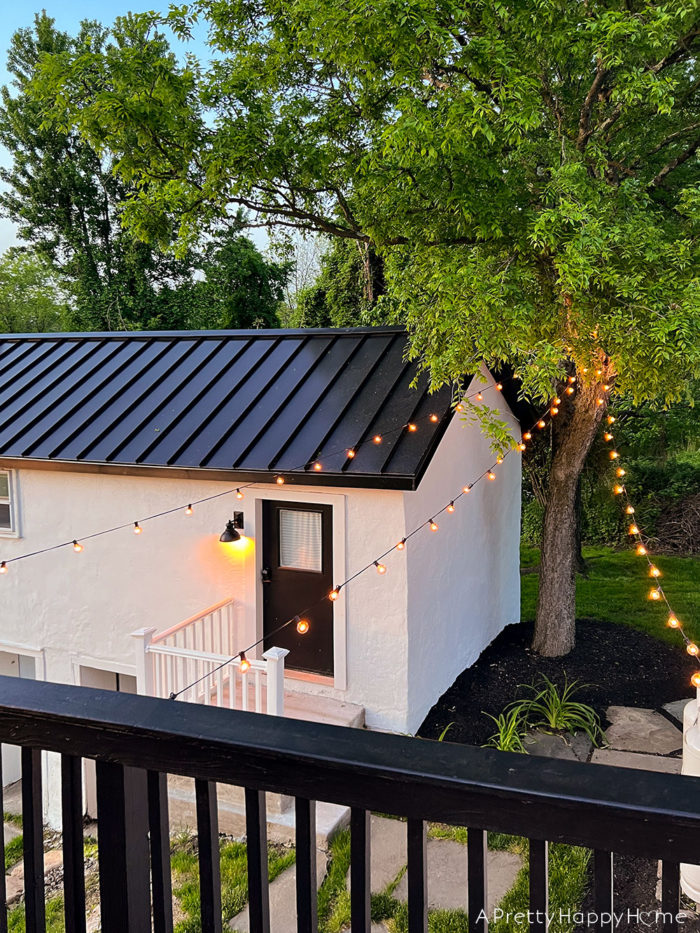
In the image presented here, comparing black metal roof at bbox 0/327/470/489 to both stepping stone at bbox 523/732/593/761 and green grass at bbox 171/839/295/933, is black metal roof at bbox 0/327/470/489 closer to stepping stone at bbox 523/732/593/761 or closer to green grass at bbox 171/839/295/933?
stepping stone at bbox 523/732/593/761

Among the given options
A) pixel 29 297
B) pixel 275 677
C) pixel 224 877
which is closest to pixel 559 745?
pixel 275 677

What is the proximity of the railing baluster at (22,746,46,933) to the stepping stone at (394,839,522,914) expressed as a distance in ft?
10.4

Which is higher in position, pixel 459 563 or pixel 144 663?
pixel 459 563

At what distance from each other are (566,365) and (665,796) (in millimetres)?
7491

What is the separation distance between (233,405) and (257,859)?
5883 mm

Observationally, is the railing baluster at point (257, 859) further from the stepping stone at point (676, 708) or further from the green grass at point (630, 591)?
the green grass at point (630, 591)

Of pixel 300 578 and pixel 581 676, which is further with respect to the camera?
pixel 581 676

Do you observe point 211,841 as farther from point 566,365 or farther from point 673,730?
point 566,365

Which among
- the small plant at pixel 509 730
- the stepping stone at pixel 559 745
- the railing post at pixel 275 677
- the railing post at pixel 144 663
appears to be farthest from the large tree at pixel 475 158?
the railing post at pixel 144 663

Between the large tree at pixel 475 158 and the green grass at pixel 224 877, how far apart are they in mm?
3915

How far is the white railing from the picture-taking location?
16.0 ft

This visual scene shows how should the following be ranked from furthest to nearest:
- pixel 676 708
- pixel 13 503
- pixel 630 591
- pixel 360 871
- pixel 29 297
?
pixel 29 297, pixel 630 591, pixel 13 503, pixel 676 708, pixel 360 871

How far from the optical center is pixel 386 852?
412 centimetres

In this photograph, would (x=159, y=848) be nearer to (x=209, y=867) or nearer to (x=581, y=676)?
(x=209, y=867)
